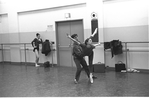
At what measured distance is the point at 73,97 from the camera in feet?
18.2

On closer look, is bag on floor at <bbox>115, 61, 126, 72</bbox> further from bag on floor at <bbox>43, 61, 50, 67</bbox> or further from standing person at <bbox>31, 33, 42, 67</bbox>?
standing person at <bbox>31, 33, 42, 67</bbox>

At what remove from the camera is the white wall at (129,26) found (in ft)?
28.6

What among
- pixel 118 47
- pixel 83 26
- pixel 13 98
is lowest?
pixel 13 98

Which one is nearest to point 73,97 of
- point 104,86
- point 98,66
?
point 104,86

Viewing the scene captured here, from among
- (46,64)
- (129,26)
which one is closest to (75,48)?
(129,26)

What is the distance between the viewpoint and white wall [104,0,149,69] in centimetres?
870

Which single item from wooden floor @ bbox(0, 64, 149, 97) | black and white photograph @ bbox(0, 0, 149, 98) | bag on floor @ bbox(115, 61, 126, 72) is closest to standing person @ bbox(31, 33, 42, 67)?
black and white photograph @ bbox(0, 0, 149, 98)

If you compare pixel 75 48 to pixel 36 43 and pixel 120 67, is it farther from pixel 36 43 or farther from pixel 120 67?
pixel 36 43

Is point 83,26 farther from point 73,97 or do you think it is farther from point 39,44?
point 73,97

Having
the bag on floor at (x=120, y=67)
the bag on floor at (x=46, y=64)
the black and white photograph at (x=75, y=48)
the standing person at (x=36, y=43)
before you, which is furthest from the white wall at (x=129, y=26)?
the standing person at (x=36, y=43)

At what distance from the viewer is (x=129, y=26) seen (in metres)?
9.03

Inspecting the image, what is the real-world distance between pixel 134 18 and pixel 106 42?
1.70m

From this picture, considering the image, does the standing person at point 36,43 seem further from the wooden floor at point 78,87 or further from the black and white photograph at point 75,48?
the wooden floor at point 78,87

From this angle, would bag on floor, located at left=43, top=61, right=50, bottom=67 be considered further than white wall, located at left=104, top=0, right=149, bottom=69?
Yes
